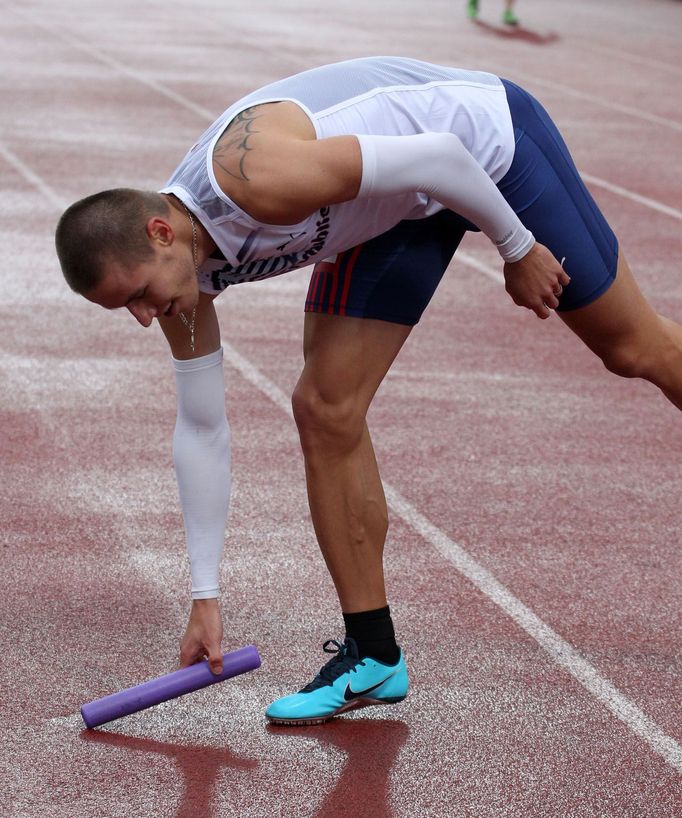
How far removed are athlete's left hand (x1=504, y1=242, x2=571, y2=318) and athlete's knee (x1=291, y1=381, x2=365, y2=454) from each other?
51 cm

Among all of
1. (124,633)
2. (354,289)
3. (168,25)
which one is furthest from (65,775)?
(168,25)

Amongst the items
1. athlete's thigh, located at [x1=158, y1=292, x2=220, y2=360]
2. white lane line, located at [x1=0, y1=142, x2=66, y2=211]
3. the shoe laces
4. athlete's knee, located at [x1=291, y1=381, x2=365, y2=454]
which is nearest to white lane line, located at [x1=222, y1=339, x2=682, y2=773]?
the shoe laces

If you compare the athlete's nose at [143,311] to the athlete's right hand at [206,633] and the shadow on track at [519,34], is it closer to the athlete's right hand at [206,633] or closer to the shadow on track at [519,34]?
the athlete's right hand at [206,633]

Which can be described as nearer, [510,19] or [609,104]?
[609,104]

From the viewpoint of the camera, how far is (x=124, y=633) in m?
4.11

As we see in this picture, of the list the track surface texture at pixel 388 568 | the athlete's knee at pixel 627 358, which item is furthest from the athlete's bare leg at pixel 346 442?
the athlete's knee at pixel 627 358

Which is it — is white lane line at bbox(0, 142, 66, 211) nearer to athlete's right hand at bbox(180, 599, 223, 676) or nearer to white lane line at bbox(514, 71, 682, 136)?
athlete's right hand at bbox(180, 599, 223, 676)

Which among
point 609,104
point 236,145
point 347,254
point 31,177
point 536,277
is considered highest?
point 236,145

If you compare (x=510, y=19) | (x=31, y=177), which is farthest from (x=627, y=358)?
(x=510, y=19)

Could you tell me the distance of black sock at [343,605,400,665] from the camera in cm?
371

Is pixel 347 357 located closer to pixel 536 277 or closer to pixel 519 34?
pixel 536 277

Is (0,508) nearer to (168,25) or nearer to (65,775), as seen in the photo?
(65,775)

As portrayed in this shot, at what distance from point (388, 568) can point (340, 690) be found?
101 centimetres

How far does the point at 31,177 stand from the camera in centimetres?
1077
